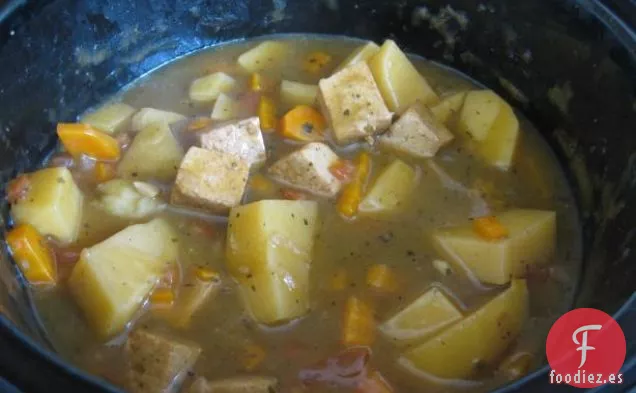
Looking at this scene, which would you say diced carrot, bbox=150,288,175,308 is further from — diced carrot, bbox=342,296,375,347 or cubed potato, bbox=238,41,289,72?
cubed potato, bbox=238,41,289,72

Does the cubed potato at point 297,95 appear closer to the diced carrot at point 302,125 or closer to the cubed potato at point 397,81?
the diced carrot at point 302,125

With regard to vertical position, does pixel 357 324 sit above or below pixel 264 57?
below

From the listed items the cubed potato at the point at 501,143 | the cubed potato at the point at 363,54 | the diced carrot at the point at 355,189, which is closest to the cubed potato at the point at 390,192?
the diced carrot at the point at 355,189

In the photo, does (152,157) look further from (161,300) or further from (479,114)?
(479,114)

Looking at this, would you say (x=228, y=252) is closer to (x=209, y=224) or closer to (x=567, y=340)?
(x=209, y=224)

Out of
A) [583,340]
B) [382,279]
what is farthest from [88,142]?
[583,340]

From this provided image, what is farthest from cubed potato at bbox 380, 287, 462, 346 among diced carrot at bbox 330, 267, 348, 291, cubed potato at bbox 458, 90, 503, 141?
cubed potato at bbox 458, 90, 503, 141

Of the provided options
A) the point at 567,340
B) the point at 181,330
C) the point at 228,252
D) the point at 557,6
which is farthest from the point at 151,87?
the point at 567,340

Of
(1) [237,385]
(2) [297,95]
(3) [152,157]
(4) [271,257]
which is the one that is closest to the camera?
(1) [237,385]
